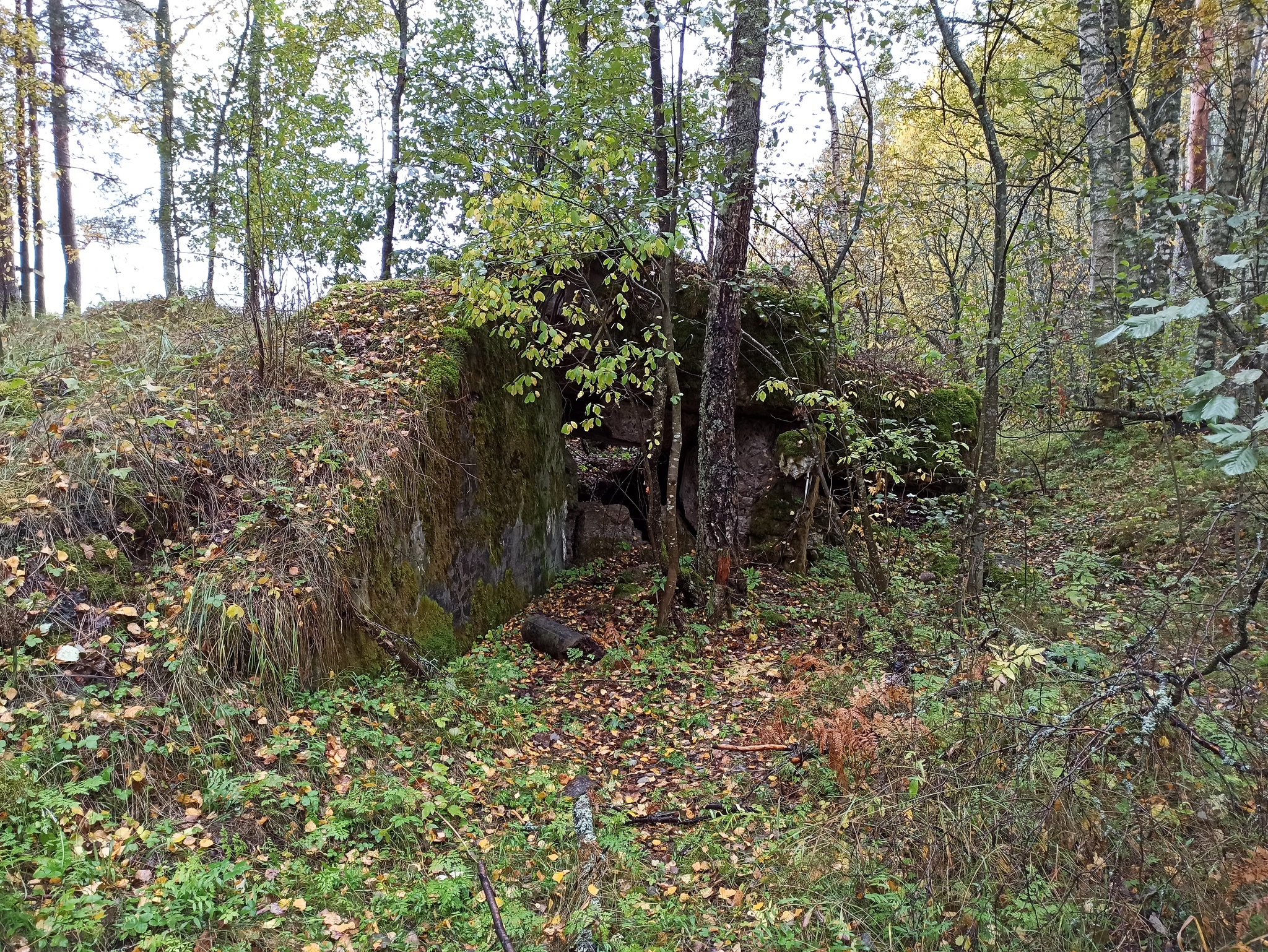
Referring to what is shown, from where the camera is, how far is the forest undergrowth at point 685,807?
279cm

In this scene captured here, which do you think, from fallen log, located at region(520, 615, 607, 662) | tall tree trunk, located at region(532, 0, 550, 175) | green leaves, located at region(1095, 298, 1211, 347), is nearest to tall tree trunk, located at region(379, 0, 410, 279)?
tall tree trunk, located at region(532, 0, 550, 175)

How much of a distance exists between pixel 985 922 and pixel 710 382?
17.7 feet

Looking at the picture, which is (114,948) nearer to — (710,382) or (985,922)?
(985,922)

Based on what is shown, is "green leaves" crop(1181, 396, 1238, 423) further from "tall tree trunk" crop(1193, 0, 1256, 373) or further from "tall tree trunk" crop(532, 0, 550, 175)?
"tall tree trunk" crop(532, 0, 550, 175)

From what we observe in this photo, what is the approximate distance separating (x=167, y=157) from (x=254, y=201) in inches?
399

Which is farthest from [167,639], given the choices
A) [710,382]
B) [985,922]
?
[710,382]

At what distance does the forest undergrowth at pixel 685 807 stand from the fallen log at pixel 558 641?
91 centimetres

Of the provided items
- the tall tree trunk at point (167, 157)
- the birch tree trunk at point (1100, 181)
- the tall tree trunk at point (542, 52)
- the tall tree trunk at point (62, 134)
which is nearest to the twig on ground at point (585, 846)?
the birch tree trunk at point (1100, 181)

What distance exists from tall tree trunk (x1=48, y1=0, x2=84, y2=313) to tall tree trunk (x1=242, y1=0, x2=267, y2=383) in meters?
7.50

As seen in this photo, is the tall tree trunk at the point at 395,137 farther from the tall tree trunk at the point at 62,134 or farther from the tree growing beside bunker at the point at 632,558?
the tall tree trunk at the point at 62,134

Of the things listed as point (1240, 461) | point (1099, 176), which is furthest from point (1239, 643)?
point (1099, 176)

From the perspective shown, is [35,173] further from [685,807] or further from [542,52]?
[685,807]

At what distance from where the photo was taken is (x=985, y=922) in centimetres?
282

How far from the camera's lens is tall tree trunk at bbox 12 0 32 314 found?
7793 millimetres
